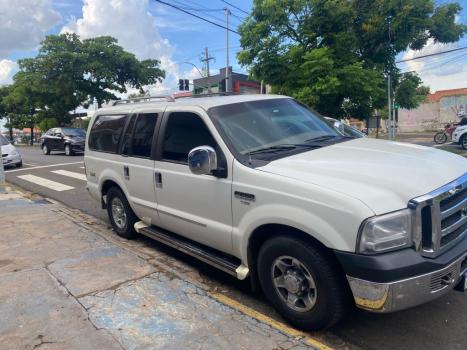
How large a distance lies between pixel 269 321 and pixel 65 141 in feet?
64.7

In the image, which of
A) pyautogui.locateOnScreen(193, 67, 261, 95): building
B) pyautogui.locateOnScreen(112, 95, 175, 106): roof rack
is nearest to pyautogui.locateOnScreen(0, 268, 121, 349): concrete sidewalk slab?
pyautogui.locateOnScreen(112, 95, 175, 106): roof rack

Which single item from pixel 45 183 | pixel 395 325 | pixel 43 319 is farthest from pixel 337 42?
pixel 43 319

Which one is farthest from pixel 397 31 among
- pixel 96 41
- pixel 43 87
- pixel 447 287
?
pixel 43 87

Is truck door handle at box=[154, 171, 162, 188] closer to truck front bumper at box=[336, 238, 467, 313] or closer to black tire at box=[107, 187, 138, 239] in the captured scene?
black tire at box=[107, 187, 138, 239]

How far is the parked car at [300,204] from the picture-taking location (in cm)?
263

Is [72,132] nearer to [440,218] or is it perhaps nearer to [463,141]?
[463,141]

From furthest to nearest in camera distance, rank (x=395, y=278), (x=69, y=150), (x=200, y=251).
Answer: (x=69, y=150) < (x=200, y=251) < (x=395, y=278)

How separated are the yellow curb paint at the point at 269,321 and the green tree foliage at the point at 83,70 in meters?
31.5

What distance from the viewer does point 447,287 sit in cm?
272

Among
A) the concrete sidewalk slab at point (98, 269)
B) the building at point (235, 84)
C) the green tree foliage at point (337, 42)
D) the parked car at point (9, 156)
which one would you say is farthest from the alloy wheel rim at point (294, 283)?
the building at point (235, 84)

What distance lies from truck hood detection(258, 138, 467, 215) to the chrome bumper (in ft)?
1.55

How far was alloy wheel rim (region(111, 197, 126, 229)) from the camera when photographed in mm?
5621

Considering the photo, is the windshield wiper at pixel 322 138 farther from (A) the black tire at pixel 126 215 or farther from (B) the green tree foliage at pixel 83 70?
(B) the green tree foliage at pixel 83 70

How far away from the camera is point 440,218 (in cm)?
275
